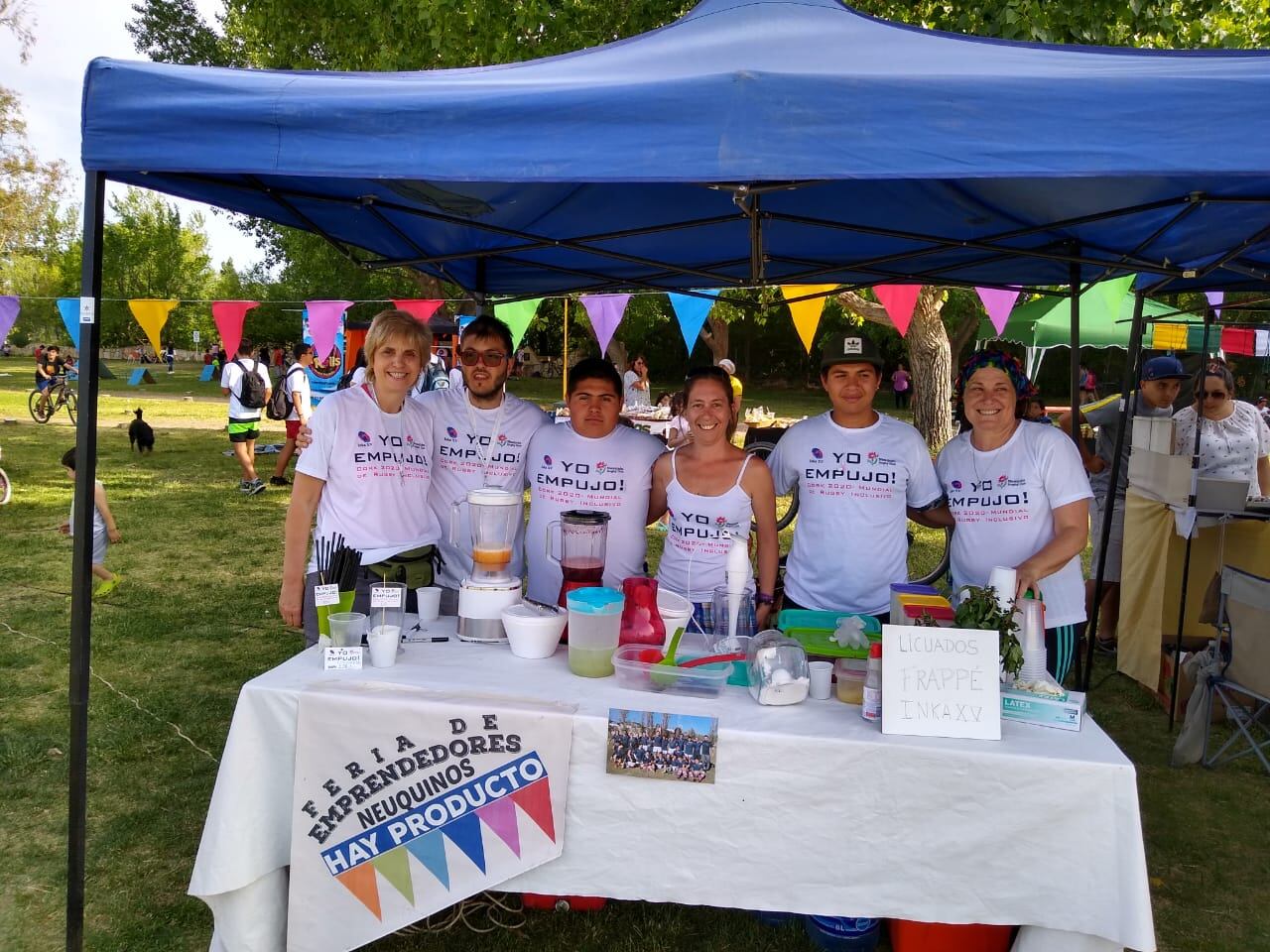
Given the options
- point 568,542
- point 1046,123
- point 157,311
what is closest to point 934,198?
point 1046,123

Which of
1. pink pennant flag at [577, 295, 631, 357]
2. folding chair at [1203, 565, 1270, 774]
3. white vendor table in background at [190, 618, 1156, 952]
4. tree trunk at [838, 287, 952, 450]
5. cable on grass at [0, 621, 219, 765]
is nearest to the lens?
white vendor table in background at [190, 618, 1156, 952]

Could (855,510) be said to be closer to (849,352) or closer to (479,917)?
(849,352)

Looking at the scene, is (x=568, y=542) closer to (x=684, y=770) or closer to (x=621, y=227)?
(x=684, y=770)

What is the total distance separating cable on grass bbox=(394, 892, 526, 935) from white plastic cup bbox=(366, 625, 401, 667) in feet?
2.37

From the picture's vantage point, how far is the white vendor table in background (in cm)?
184

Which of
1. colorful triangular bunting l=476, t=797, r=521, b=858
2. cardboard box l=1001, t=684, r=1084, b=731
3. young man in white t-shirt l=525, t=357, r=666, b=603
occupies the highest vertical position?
young man in white t-shirt l=525, t=357, r=666, b=603

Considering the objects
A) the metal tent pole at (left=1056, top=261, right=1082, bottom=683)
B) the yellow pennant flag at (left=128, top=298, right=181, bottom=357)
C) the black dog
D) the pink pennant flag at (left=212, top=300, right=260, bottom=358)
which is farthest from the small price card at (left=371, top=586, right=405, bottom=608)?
the black dog

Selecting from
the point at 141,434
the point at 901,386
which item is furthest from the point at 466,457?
the point at 901,386

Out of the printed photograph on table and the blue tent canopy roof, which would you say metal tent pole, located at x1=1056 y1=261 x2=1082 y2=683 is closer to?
the blue tent canopy roof

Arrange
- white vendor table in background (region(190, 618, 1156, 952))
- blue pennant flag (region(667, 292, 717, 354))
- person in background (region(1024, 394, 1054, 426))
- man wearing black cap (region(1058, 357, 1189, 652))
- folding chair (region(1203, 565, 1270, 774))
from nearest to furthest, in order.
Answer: white vendor table in background (region(190, 618, 1156, 952))
person in background (region(1024, 394, 1054, 426))
folding chair (region(1203, 565, 1270, 774))
man wearing black cap (region(1058, 357, 1189, 652))
blue pennant flag (region(667, 292, 717, 354))

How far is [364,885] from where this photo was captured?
2.03m

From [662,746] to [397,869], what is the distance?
2.16 ft

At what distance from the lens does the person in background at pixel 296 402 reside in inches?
372

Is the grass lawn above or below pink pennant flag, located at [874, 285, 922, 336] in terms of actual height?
below
